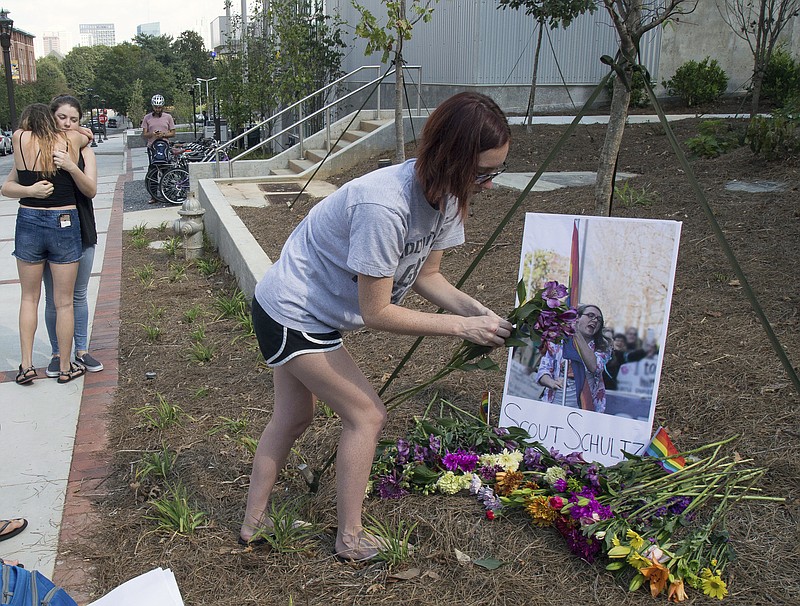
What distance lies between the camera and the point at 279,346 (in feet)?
7.79

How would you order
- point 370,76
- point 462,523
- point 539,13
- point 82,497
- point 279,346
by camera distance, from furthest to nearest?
point 370,76
point 539,13
point 82,497
point 462,523
point 279,346

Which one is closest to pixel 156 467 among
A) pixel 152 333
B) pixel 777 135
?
pixel 152 333

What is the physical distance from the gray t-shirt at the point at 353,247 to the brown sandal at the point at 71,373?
9.57 ft

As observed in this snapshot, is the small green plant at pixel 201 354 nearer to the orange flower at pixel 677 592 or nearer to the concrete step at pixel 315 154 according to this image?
the orange flower at pixel 677 592

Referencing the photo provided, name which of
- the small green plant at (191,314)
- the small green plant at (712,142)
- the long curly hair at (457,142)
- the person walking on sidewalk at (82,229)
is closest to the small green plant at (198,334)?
the small green plant at (191,314)

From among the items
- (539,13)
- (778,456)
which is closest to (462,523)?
(778,456)

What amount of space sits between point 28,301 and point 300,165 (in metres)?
9.09

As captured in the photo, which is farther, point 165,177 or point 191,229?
point 165,177

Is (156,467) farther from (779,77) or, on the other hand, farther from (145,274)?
(779,77)

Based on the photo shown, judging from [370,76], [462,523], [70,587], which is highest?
[370,76]

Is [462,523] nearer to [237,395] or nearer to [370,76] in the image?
[237,395]

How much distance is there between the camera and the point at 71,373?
15.8ft

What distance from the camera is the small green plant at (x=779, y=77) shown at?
44.2 ft

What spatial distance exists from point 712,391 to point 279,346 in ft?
7.26
